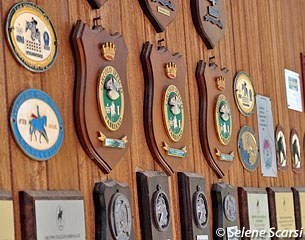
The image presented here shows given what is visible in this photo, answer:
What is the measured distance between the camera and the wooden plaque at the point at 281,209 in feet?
8.75

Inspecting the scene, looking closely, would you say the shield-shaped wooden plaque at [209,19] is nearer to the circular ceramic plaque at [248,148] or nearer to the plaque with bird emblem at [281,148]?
the circular ceramic plaque at [248,148]

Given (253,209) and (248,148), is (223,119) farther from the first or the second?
(253,209)

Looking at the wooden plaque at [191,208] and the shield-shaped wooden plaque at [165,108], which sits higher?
the shield-shaped wooden plaque at [165,108]

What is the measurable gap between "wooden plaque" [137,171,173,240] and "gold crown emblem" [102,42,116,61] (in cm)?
31

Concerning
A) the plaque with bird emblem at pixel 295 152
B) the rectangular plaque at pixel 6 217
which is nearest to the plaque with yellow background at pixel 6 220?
the rectangular plaque at pixel 6 217

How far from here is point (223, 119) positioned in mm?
2404

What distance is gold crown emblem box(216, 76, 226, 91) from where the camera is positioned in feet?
7.84

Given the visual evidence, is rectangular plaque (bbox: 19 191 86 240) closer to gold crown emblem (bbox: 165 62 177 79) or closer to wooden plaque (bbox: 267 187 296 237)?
gold crown emblem (bbox: 165 62 177 79)

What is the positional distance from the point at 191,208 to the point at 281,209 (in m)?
0.74

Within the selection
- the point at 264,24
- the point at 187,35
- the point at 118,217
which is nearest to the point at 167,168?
the point at 118,217

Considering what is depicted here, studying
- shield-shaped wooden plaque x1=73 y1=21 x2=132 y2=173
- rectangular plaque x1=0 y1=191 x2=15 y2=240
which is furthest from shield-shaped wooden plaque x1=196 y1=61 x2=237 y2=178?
rectangular plaque x1=0 y1=191 x2=15 y2=240

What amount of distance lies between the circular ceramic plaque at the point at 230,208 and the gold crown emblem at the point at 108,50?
0.71 metres

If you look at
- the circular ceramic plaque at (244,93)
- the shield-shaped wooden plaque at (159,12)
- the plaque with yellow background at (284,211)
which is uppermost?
the shield-shaped wooden plaque at (159,12)

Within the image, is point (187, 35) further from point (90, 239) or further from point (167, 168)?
point (90, 239)
